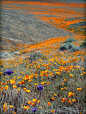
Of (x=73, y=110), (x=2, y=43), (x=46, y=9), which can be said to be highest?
(x=46, y=9)

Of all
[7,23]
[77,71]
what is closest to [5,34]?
[7,23]

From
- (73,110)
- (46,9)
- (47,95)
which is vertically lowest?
(47,95)

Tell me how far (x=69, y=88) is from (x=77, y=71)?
834 millimetres

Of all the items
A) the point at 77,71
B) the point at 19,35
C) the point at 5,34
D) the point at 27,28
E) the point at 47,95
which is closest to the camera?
the point at 47,95

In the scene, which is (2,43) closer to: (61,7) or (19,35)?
(19,35)

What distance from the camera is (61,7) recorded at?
6212cm

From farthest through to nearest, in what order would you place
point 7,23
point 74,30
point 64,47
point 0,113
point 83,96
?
point 74,30, point 7,23, point 64,47, point 83,96, point 0,113

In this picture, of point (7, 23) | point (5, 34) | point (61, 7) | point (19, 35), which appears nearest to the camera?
point (5, 34)

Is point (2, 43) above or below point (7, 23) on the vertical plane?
below

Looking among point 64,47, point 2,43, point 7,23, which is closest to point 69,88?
point 64,47

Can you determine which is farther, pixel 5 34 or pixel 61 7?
pixel 61 7

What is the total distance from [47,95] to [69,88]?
0.43m

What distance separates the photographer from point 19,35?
21578 mm

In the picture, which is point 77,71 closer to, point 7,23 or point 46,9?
point 7,23
